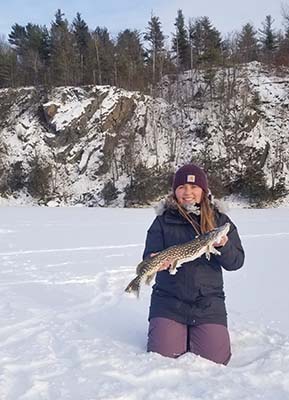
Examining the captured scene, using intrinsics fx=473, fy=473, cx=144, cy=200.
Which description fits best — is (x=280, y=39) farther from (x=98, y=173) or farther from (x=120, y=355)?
(x=120, y=355)

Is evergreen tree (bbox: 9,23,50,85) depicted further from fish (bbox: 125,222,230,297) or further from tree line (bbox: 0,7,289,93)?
fish (bbox: 125,222,230,297)

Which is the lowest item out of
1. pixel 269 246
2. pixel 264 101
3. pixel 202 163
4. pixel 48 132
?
pixel 269 246

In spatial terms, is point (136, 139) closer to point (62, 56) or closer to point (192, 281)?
point (62, 56)

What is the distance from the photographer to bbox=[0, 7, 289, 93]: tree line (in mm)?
41094

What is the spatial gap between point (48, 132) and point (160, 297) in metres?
32.1

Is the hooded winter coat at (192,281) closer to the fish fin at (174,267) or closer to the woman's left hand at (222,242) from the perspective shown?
the woman's left hand at (222,242)

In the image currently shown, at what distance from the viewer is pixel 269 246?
10.5 m

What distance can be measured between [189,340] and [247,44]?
46.7m

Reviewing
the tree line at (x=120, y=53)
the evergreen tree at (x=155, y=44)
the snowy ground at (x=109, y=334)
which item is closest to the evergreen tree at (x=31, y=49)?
the tree line at (x=120, y=53)

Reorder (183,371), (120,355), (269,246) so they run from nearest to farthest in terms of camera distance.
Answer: (183,371) → (120,355) → (269,246)

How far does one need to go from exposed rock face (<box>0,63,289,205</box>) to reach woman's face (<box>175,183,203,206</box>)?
25.5m

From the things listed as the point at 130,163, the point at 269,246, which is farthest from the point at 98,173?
the point at 269,246

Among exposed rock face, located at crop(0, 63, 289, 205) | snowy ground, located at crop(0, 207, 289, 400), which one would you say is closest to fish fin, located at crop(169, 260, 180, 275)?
snowy ground, located at crop(0, 207, 289, 400)

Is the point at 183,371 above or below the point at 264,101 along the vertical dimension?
below
